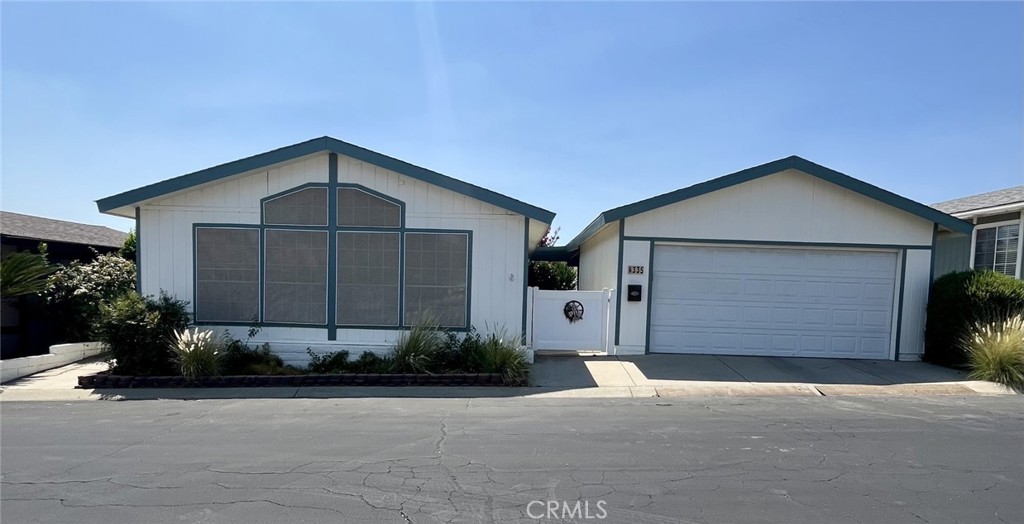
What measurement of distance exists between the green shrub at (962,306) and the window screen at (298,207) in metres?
12.0

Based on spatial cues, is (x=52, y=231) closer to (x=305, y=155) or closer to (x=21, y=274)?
(x=21, y=274)

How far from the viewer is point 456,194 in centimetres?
982

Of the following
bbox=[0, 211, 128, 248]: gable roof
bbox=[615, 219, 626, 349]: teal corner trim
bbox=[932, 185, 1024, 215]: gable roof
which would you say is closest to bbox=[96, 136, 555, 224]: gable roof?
bbox=[615, 219, 626, 349]: teal corner trim

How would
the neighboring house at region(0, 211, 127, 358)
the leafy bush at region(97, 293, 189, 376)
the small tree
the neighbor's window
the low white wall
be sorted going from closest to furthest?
the leafy bush at region(97, 293, 189, 376) < the low white wall < the neighboring house at region(0, 211, 127, 358) < the neighbor's window < the small tree

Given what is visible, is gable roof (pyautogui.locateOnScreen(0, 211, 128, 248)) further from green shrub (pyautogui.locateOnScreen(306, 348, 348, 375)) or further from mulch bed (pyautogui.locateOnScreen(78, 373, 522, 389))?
green shrub (pyautogui.locateOnScreen(306, 348, 348, 375))

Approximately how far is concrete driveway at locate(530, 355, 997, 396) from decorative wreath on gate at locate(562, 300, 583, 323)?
814mm

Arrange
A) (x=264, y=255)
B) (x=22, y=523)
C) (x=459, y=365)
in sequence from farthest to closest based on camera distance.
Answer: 1. (x=264, y=255)
2. (x=459, y=365)
3. (x=22, y=523)

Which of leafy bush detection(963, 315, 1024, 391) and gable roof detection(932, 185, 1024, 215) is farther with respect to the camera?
gable roof detection(932, 185, 1024, 215)

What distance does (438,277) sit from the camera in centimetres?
988

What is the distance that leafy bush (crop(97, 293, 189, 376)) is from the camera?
27.9 feet

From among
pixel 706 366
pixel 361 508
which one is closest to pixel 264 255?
pixel 361 508

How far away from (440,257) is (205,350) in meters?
4.21

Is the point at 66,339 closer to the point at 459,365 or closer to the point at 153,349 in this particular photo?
the point at 153,349

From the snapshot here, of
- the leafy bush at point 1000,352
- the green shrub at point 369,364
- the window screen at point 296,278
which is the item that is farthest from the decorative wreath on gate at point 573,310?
the leafy bush at point 1000,352
